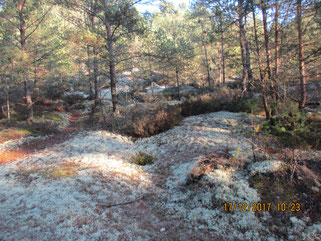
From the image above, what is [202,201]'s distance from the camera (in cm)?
293

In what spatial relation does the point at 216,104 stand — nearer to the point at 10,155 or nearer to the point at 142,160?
the point at 142,160

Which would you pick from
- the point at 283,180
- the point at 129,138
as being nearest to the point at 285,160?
the point at 283,180

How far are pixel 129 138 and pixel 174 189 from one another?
4020 millimetres

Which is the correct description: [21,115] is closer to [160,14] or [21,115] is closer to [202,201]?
[160,14]

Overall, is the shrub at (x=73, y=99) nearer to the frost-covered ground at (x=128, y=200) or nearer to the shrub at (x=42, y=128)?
the shrub at (x=42, y=128)
